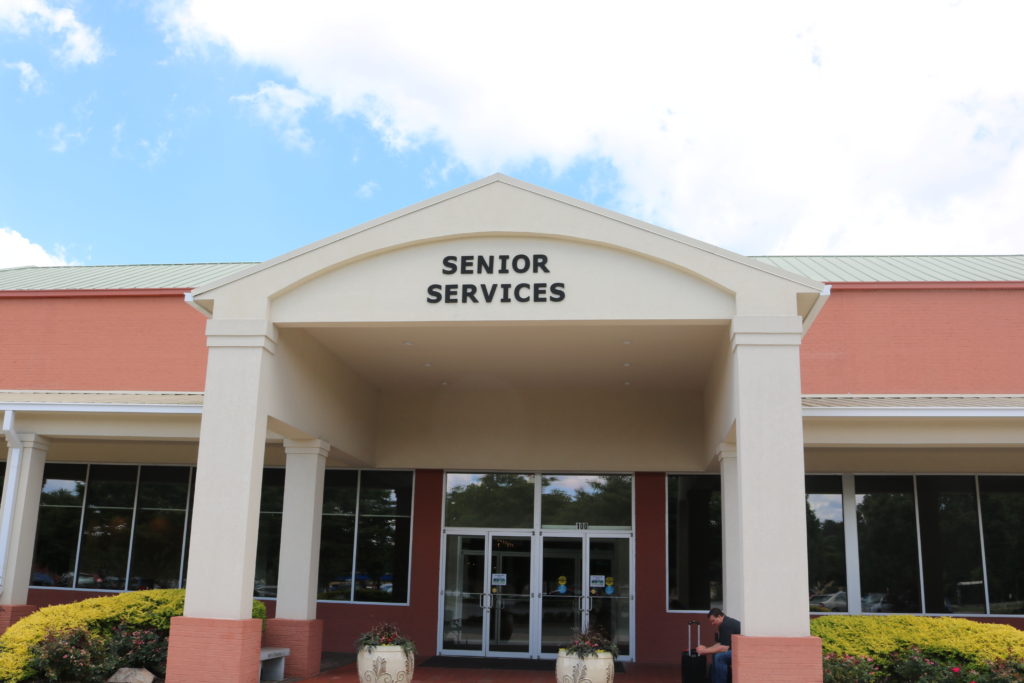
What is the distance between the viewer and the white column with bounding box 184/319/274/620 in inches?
474

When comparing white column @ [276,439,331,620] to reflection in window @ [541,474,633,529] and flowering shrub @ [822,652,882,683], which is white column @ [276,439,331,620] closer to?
reflection in window @ [541,474,633,529]

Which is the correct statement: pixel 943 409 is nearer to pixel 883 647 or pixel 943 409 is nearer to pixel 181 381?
pixel 883 647

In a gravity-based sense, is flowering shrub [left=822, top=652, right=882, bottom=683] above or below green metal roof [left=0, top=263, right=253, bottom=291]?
below

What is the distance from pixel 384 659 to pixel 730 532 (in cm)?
556

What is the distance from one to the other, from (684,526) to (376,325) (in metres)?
8.35

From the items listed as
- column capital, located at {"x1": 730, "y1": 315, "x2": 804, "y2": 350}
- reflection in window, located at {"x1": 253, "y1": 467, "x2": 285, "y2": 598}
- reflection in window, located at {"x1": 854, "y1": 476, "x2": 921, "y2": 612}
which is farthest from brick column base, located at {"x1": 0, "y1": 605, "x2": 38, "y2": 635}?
reflection in window, located at {"x1": 854, "y1": 476, "x2": 921, "y2": 612}

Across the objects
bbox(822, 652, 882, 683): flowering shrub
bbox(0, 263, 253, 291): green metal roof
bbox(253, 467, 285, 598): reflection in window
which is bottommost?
bbox(822, 652, 882, 683): flowering shrub

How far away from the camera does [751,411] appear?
11.7 meters

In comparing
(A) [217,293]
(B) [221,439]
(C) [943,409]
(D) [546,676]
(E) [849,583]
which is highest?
(A) [217,293]

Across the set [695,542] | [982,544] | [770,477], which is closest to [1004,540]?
[982,544]

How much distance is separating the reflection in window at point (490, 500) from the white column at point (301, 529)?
352cm

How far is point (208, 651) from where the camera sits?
11.8m

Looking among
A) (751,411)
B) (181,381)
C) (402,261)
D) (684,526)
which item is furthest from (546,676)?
(181,381)

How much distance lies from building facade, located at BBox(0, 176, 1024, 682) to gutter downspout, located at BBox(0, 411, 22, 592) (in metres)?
0.06
